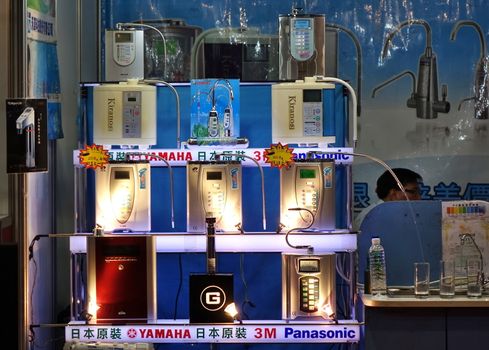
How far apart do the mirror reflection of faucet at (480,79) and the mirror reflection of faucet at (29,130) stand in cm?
285

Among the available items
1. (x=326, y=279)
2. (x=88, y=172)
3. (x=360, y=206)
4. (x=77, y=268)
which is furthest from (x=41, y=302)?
(x=360, y=206)

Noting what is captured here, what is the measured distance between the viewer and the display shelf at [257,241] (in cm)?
482

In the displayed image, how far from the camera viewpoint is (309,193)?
4.85 m

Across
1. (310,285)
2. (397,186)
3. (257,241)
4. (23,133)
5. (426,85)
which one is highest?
(426,85)

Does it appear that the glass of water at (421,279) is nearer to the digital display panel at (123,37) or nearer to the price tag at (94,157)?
the price tag at (94,157)

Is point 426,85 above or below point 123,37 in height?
below

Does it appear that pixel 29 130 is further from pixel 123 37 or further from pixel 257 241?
pixel 257 241

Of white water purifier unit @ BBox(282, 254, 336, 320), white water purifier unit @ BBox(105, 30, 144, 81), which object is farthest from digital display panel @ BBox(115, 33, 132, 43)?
white water purifier unit @ BBox(282, 254, 336, 320)

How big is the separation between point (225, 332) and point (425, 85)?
→ 2.36 m

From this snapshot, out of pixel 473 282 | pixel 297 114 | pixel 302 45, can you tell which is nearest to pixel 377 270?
pixel 473 282

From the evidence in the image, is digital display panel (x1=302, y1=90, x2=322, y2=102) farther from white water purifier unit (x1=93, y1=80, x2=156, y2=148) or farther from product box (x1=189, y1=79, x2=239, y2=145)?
white water purifier unit (x1=93, y1=80, x2=156, y2=148)

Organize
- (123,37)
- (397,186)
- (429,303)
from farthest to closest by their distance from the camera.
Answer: (397,186)
(123,37)
(429,303)

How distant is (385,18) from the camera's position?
20.4 ft

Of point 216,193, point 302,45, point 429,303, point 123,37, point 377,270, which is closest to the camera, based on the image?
point 429,303
